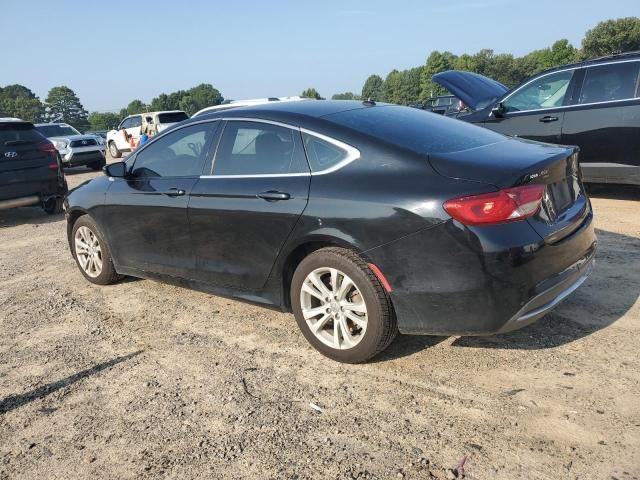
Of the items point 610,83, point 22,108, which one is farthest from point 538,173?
point 22,108

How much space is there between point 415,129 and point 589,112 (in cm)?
458

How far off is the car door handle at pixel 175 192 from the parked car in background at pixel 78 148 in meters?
14.1

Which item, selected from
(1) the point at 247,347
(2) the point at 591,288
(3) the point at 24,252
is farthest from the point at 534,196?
(3) the point at 24,252

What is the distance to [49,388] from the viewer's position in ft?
11.0

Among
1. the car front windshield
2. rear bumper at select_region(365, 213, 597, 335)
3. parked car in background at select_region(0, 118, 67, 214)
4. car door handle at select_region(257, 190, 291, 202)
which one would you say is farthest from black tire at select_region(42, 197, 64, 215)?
the car front windshield

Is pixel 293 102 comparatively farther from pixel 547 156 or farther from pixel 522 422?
pixel 522 422

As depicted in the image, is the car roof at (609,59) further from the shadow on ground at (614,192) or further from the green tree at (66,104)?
the green tree at (66,104)

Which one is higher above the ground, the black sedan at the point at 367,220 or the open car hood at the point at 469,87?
the open car hood at the point at 469,87

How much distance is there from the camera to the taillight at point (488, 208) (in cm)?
277

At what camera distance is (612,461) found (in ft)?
7.69

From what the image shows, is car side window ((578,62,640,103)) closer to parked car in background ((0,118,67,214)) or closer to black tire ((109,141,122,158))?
parked car in background ((0,118,67,214))

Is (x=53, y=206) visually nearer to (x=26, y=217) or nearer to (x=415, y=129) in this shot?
(x=26, y=217)

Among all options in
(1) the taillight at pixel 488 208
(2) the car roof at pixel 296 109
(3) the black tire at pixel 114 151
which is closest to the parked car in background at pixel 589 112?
(2) the car roof at pixel 296 109

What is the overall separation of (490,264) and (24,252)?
628 cm
